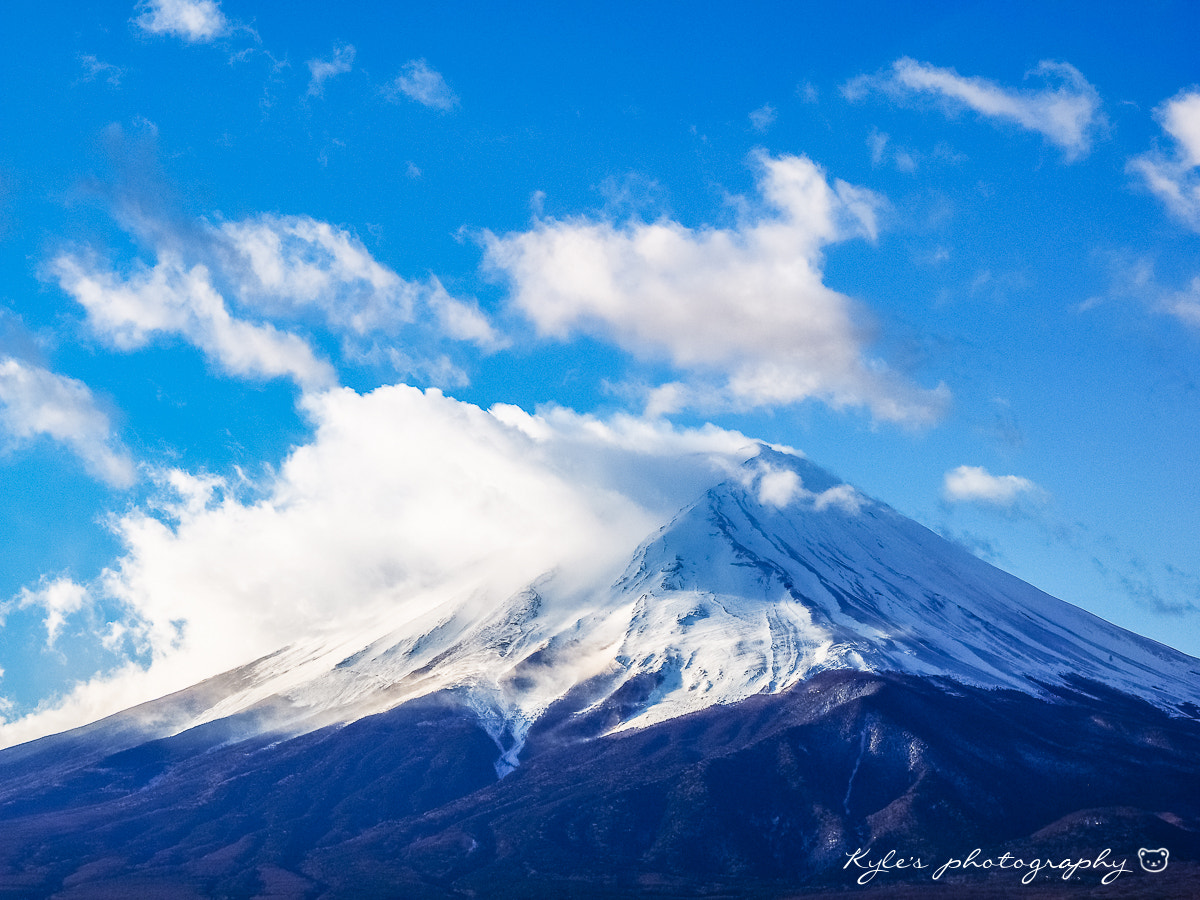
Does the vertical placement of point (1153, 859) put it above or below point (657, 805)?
below

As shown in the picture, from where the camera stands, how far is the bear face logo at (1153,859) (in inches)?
4749

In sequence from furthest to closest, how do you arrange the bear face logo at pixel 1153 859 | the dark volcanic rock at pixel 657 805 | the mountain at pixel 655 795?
the mountain at pixel 655 795 → the dark volcanic rock at pixel 657 805 → the bear face logo at pixel 1153 859

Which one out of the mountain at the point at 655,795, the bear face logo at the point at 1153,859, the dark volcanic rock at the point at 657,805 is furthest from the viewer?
the mountain at the point at 655,795

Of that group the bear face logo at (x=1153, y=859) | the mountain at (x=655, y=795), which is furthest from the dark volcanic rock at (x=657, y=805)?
the bear face logo at (x=1153, y=859)

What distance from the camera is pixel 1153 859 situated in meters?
122

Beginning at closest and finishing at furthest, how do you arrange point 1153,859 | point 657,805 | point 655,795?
point 1153,859
point 657,805
point 655,795

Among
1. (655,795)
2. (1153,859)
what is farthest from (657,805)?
(1153,859)

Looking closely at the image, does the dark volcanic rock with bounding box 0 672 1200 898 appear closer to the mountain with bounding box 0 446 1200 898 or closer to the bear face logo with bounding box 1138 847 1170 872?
the mountain with bounding box 0 446 1200 898

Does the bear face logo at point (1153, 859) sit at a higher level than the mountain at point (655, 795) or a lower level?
lower

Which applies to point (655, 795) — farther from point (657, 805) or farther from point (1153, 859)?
point (1153, 859)

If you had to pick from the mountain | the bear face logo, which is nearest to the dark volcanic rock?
the mountain

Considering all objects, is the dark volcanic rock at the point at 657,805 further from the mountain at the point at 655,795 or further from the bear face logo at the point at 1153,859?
the bear face logo at the point at 1153,859

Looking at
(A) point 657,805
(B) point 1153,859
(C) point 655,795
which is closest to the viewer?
(B) point 1153,859

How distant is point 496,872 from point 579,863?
10.1 meters
